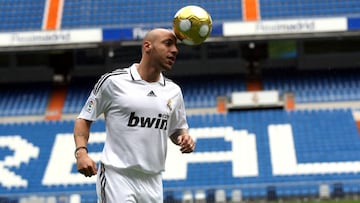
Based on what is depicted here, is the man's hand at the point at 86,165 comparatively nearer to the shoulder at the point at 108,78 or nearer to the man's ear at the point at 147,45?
the shoulder at the point at 108,78

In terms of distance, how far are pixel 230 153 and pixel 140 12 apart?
7.34m

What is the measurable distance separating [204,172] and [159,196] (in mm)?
14121

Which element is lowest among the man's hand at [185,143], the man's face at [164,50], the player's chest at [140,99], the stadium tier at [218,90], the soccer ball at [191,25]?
the man's hand at [185,143]

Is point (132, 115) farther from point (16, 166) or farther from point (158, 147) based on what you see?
point (16, 166)

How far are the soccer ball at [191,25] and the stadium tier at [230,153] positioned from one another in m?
12.4

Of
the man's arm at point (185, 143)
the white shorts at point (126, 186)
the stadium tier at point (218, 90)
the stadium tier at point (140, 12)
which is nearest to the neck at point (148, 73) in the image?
the man's arm at point (185, 143)

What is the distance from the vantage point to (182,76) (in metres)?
25.2

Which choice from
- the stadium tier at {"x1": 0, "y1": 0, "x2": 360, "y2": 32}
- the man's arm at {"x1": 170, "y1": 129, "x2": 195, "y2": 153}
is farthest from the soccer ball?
the stadium tier at {"x1": 0, "y1": 0, "x2": 360, "y2": 32}

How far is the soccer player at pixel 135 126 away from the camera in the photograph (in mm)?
4586

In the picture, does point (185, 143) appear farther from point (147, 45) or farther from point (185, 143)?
point (147, 45)

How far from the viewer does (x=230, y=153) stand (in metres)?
19.6

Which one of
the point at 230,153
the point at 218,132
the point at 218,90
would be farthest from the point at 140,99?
the point at 218,90

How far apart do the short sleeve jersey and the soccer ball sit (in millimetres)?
508

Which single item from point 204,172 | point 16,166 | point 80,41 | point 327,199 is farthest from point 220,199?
point 80,41
